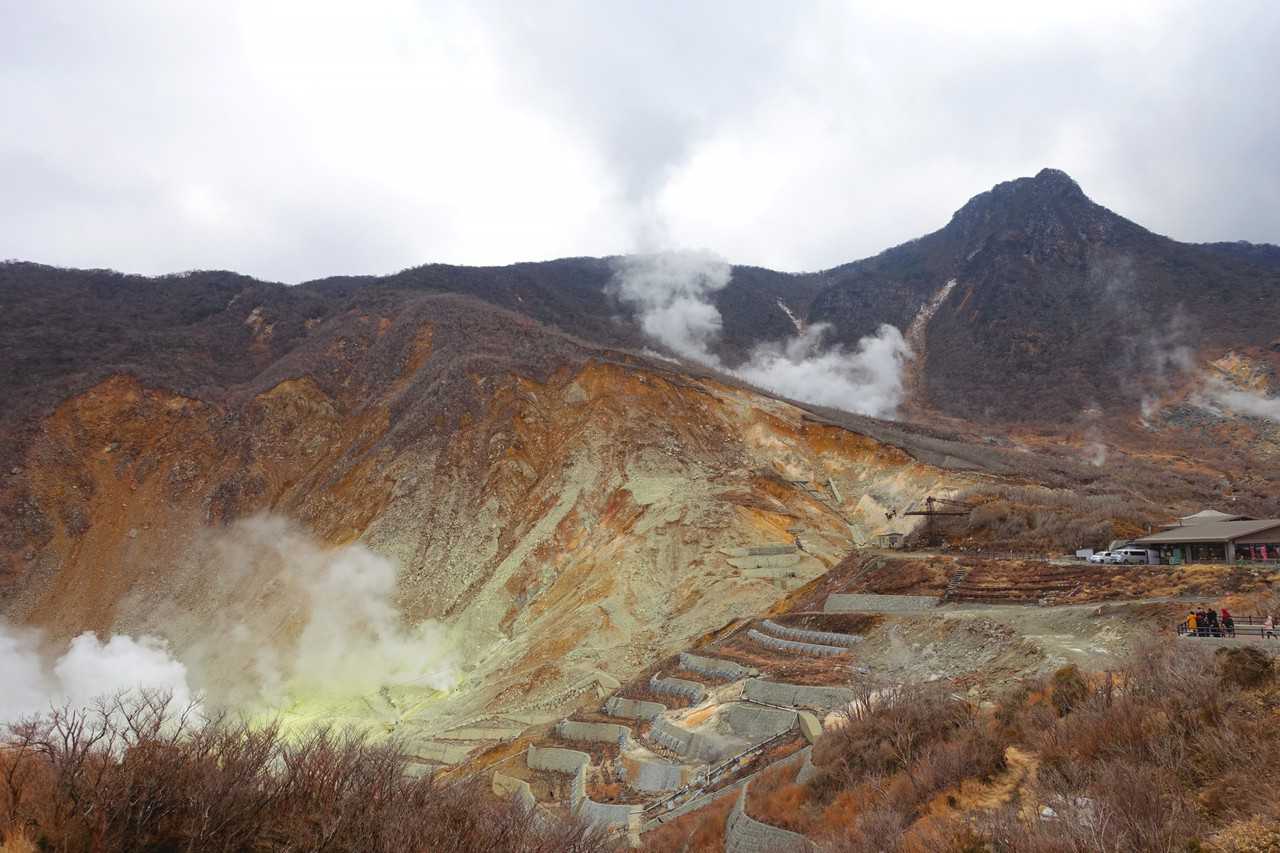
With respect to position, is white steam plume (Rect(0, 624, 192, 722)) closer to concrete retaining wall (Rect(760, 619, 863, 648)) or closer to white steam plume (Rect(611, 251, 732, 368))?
concrete retaining wall (Rect(760, 619, 863, 648))

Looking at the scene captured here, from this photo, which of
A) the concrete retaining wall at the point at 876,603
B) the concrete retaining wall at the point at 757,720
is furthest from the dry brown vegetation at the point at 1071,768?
the concrete retaining wall at the point at 876,603

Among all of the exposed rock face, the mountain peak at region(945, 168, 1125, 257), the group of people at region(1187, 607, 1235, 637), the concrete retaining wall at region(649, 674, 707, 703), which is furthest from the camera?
the mountain peak at region(945, 168, 1125, 257)

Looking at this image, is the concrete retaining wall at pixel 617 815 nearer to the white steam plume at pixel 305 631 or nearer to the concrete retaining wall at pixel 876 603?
the concrete retaining wall at pixel 876 603

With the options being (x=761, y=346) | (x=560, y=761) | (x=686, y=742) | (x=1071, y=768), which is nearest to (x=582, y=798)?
(x=686, y=742)

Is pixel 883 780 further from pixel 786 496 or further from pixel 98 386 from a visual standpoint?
pixel 98 386

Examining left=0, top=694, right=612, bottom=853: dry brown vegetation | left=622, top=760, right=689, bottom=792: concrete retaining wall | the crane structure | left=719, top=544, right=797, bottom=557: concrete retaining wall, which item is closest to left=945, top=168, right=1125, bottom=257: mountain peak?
the crane structure
